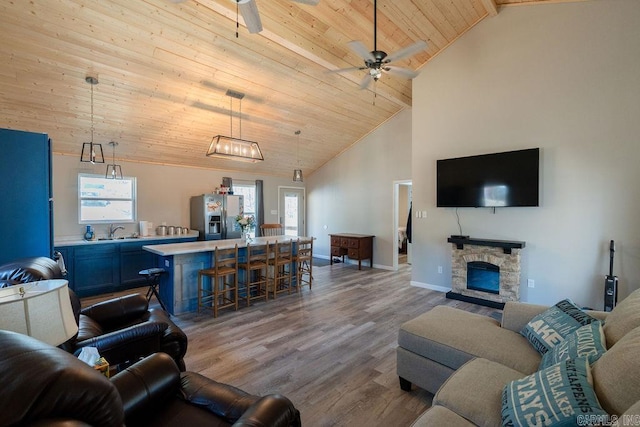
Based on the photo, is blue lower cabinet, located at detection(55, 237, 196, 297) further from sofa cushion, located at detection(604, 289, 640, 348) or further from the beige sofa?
sofa cushion, located at detection(604, 289, 640, 348)

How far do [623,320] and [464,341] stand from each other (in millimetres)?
881

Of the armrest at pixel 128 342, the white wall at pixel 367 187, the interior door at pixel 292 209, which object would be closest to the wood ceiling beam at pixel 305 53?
the white wall at pixel 367 187

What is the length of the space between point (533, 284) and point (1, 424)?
5368mm

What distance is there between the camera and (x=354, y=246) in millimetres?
7168

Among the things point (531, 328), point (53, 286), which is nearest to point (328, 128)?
point (531, 328)

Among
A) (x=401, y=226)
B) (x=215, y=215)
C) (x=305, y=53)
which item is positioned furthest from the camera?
(x=401, y=226)

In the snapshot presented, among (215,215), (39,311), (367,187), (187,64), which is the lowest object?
(39,311)

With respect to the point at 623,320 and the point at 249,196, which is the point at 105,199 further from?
the point at 623,320

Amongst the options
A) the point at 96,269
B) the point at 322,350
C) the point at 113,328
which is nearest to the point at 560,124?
the point at 322,350

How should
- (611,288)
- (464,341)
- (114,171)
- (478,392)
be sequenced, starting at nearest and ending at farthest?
(478,392), (464,341), (611,288), (114,171)

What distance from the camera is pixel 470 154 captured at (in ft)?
16.0

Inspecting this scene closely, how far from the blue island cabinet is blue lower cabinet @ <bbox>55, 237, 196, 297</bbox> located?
6.66 ft

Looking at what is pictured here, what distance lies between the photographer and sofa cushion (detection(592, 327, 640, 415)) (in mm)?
1206

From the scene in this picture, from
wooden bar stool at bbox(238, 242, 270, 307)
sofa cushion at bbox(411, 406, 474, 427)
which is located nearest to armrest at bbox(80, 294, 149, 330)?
wooden bar stool at bbox(238, 242, 270, 307)
